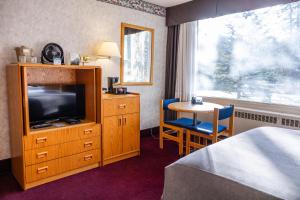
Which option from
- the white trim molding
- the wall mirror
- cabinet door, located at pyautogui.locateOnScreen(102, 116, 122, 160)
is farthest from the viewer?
the wall mirror

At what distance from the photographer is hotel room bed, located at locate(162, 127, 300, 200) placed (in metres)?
1.09

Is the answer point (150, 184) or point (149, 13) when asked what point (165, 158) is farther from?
point (149, 13)

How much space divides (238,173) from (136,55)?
9.74ft

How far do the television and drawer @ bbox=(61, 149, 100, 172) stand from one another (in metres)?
0.51

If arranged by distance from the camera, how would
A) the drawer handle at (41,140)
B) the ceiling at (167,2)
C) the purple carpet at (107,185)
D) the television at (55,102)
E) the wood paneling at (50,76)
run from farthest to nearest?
the ceiling at (167,2) < the wood paneling at (50,76) < the television at (55,102) < the drawer handle at (41,140) < the purple carpet at (107,185)

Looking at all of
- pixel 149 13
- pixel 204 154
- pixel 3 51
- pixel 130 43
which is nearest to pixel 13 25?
pixel 3 51

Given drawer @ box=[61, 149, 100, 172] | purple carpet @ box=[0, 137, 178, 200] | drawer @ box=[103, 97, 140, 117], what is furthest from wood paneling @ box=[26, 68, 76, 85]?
purple carpet @ box=[0, 137, 178, 200]

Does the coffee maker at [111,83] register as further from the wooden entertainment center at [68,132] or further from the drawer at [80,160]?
the drawer at [80,160]

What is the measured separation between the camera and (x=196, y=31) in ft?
12.5

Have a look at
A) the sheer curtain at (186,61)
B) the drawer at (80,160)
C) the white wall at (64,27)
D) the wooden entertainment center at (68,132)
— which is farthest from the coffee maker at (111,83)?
the sheer curtain at (186,61)

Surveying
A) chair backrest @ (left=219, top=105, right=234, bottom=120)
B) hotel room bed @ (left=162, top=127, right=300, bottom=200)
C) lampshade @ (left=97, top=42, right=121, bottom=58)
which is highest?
lampshade @ (left=97, top=42, right=121, bottom=58)

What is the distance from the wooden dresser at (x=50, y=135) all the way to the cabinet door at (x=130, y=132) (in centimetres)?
39

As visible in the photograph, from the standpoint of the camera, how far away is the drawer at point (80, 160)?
259 cm

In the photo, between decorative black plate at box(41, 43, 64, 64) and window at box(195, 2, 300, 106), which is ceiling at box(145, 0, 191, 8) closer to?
window at box(195, 2, 300, 106)
